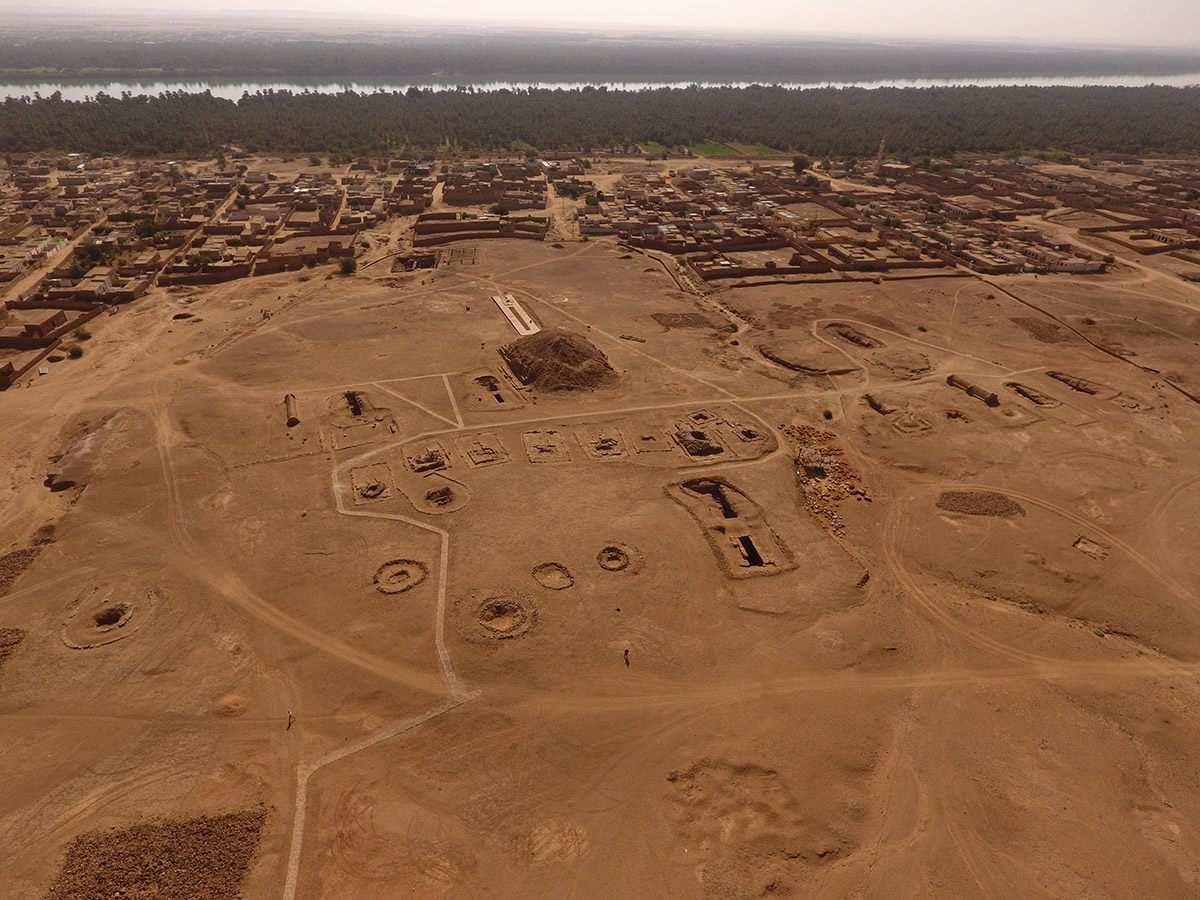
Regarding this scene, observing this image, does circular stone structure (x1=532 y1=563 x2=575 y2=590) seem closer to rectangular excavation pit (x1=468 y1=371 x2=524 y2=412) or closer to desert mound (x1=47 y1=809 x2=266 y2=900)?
desert mound (x1=47 y1=809 x2=266 y2=900)

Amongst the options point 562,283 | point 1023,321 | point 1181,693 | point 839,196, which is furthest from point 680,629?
point 839,196

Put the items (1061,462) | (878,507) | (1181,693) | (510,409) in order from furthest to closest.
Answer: (510,409), (1061,462), (878,507), (1181,693)

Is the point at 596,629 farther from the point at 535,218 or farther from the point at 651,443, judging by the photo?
the point at 535,218

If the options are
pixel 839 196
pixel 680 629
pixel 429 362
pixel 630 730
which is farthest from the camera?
pixel 839 196

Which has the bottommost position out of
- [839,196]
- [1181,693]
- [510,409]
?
[1181,693]

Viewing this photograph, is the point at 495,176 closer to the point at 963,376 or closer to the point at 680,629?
the point at 963,376

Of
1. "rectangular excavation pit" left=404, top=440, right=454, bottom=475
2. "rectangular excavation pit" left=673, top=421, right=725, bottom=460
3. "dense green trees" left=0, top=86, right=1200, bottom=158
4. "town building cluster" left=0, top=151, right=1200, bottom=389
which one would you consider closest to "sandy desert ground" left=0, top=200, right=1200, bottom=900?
"rectangular excavation pit" left=673, top=421, right=725, bottom=460
